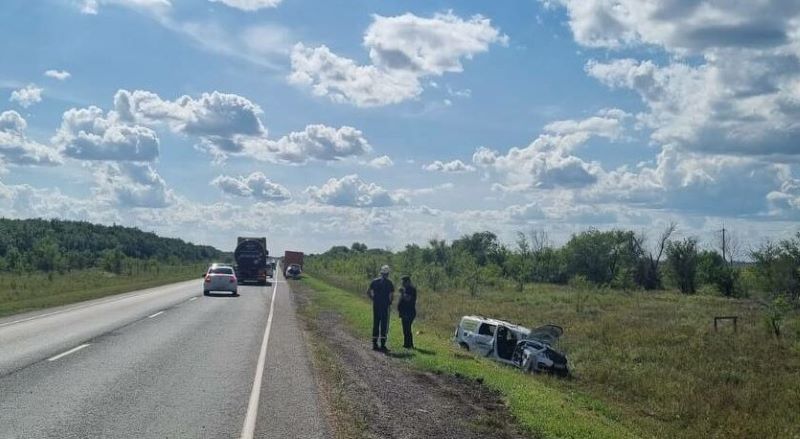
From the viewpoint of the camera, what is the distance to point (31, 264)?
2965 inches

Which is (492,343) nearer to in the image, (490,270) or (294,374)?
(294,374)

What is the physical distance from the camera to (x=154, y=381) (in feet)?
37.7

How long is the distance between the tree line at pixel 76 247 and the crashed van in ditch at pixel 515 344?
6174cm

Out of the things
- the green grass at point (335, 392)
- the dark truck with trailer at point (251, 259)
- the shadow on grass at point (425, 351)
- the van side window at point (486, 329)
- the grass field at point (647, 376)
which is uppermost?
the dark truck with trailer at point (251, 259)

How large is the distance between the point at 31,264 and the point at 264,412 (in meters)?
74.4

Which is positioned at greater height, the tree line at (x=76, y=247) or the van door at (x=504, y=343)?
the tree line at (x=76, y=247)

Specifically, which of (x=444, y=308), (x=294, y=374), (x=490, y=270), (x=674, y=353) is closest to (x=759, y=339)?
(x=674, y=353)

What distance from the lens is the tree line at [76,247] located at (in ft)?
252

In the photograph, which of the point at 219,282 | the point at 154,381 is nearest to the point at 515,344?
the point at 154,381

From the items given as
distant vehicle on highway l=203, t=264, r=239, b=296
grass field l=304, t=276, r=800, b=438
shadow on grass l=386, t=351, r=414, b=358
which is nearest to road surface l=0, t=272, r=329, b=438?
shadow on grass l=386, t=351, r=414, b=358

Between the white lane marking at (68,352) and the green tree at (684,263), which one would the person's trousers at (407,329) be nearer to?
the white lane marking at (68,352)

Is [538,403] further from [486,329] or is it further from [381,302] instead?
[486,329]

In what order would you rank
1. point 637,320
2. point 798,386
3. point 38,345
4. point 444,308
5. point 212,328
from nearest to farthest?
point 38,345 < point 798,386 < point 212,328 < point 637,320 < point 444,308

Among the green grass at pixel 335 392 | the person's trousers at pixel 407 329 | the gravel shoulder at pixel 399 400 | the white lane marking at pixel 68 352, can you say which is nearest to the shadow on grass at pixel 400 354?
the gravel shoulder at pixel 399 400
